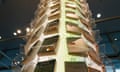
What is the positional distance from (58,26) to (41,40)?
0.35 metres

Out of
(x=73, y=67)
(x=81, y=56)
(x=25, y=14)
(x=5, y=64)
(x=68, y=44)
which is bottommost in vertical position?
(x=73, y=67)

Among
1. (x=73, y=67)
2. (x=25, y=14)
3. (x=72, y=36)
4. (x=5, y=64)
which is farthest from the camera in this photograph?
(x=5, y=64)

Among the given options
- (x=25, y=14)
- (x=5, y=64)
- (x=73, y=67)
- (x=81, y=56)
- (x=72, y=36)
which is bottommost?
(x=73, y=67)

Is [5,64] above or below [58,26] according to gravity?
above

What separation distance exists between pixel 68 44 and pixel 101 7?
31.0 feet

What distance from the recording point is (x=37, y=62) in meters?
2.52

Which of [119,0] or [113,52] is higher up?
[119,0]

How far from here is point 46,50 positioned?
2668mm

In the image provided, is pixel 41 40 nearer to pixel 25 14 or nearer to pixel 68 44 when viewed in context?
pixel 68 44

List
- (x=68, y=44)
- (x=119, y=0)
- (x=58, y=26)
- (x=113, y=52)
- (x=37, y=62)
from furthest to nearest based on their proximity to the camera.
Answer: (x=113, y=52) < (x=119, y=0) < (x=58, y=26) < (x=68, y=44) < (x=37, y=62)

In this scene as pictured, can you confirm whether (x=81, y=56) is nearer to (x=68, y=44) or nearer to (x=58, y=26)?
(x=68, y=44)

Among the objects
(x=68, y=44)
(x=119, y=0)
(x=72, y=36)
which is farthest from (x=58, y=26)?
(x=119, y=0)

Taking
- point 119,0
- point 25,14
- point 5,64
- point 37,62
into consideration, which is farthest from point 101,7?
point 37,62

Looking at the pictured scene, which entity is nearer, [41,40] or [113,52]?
[41,40]
